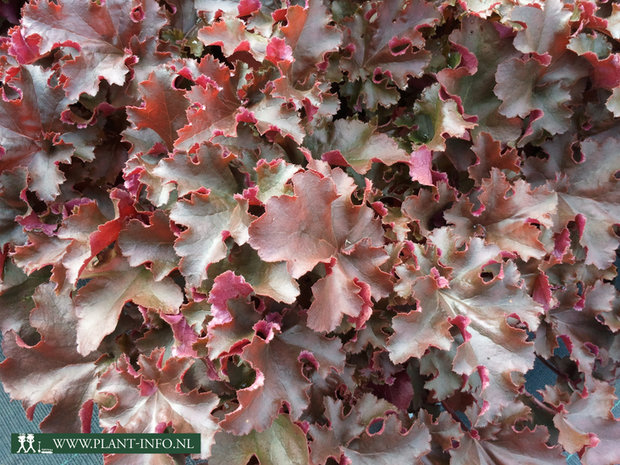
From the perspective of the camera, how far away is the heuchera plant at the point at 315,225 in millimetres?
1003

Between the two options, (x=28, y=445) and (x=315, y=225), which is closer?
(x=315, y=225)

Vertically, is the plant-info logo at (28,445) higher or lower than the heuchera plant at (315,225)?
lower

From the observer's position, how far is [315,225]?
0.96 meters

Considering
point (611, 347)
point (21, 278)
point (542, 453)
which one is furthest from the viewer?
point (611, 347)

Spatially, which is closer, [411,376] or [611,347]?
[411,376]

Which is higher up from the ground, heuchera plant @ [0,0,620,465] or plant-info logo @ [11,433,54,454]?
heuchera plant @ [0,0,620,465]

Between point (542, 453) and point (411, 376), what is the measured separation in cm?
32

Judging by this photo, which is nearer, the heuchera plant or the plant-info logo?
the heuchera plant

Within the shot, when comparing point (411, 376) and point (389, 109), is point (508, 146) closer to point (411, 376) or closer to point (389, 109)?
point (389, 109)

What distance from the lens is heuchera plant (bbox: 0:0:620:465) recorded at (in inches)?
39.5

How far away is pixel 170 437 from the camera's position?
991 mm

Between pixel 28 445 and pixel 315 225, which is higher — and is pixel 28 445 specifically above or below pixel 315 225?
below

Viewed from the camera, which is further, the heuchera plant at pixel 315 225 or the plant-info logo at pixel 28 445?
the plant-info logo at pixel 28 445

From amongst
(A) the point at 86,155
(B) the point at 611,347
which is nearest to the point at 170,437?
(A) the point at 86,155
